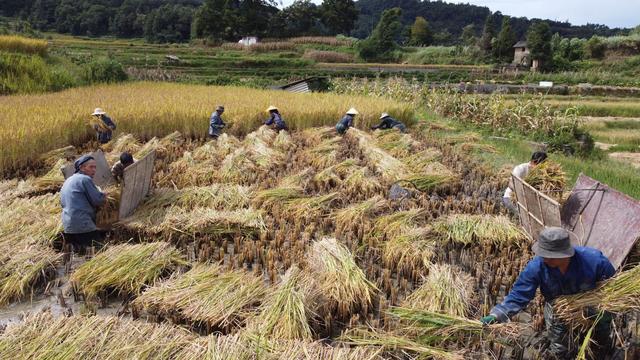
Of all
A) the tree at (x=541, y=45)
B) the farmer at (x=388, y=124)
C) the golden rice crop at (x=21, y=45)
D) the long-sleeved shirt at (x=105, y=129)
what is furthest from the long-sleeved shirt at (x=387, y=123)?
the tree at (x=541, y=45)

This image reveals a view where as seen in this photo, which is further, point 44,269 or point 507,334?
point 44,269

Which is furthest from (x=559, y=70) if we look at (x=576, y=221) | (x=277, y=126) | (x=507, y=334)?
(x=507, y=334)

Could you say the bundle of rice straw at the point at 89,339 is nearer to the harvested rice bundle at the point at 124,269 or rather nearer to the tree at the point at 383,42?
the harvested rice bundle at the point at 124,269

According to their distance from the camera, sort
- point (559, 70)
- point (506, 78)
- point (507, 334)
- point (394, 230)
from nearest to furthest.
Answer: point (507, 334) → point (394, 230) → point (506, 78) → point (559, 70)

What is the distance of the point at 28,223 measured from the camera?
4562 mm

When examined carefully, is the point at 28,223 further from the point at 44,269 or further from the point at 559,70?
the point at 559,70

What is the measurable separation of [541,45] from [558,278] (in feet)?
110

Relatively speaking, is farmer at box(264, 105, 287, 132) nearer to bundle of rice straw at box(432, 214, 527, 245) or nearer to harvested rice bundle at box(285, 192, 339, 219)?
harvested rice bundle at box(285, 192, 339, 219)

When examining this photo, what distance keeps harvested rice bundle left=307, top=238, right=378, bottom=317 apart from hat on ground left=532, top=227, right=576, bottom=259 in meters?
1.28

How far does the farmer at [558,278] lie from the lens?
277 centimetres

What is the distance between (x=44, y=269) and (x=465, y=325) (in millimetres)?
3375

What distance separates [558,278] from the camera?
291 centimetres

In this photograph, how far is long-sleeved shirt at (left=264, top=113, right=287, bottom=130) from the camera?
31.5 ft

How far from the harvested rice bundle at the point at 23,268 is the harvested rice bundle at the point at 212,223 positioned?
38.6 inches
